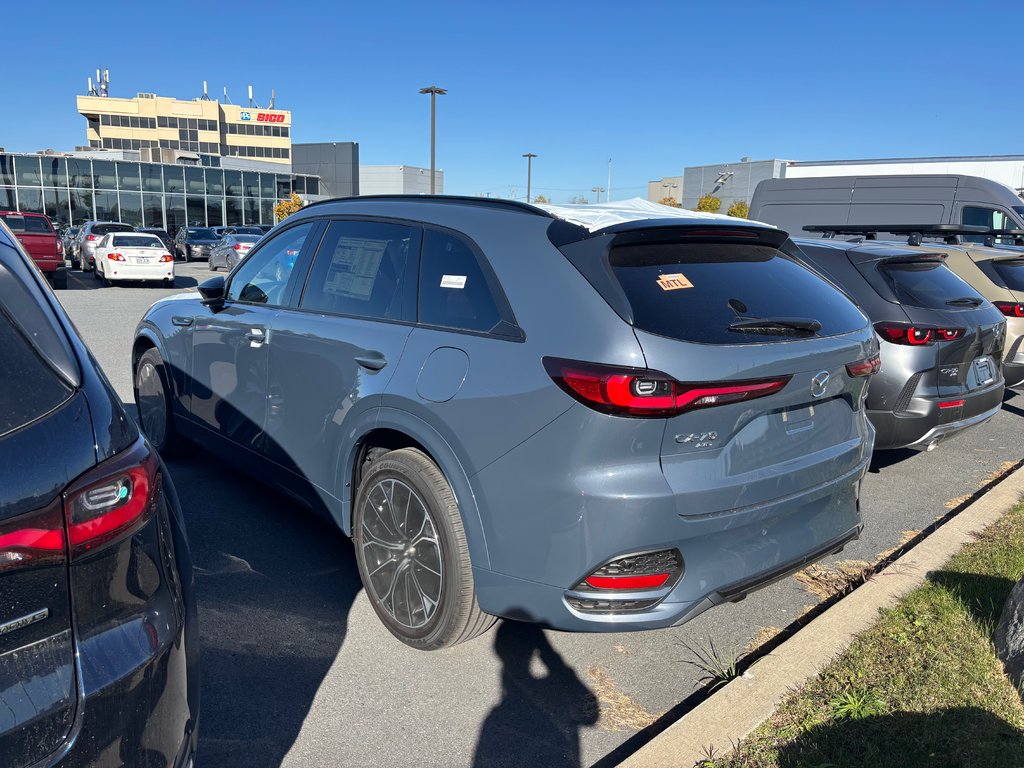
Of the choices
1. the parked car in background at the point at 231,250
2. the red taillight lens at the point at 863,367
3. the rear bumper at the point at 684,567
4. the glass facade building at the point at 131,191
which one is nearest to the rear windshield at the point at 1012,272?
the red taillight lens at the point at 863,367

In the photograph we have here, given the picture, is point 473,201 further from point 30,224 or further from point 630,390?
point 30,224

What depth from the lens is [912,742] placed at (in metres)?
2.69

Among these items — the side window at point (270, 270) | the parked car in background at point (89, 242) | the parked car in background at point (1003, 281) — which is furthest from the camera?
the parked car in background at point (89, 242)

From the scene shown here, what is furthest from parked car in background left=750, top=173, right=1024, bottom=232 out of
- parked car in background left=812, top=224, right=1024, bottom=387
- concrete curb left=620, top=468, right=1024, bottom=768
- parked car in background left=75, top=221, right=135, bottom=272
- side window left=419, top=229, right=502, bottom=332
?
parked car in background left=75, top=221, right=135, bottom=272

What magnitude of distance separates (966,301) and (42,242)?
71.7 ft

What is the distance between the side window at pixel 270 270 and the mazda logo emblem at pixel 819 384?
2.62 metres

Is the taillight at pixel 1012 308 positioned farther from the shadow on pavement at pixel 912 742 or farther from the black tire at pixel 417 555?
the black tire at pixel 417 555

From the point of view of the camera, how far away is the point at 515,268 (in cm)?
293

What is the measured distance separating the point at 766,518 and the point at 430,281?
1607 mm

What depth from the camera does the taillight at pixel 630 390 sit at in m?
2.51

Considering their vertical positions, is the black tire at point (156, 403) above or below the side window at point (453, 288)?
below

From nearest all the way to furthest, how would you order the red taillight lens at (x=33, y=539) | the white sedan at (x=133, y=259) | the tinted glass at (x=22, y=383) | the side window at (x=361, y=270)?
the red taillight lens at (x=33, y=539) < the tinted glass at (x=22, y=383) < the side window at (x=361, y=270) < the white sedan at (x=133, y=259)

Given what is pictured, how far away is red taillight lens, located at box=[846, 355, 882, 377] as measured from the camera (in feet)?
10.4

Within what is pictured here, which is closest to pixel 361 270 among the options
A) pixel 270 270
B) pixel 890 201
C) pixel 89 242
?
pixel 270 270
